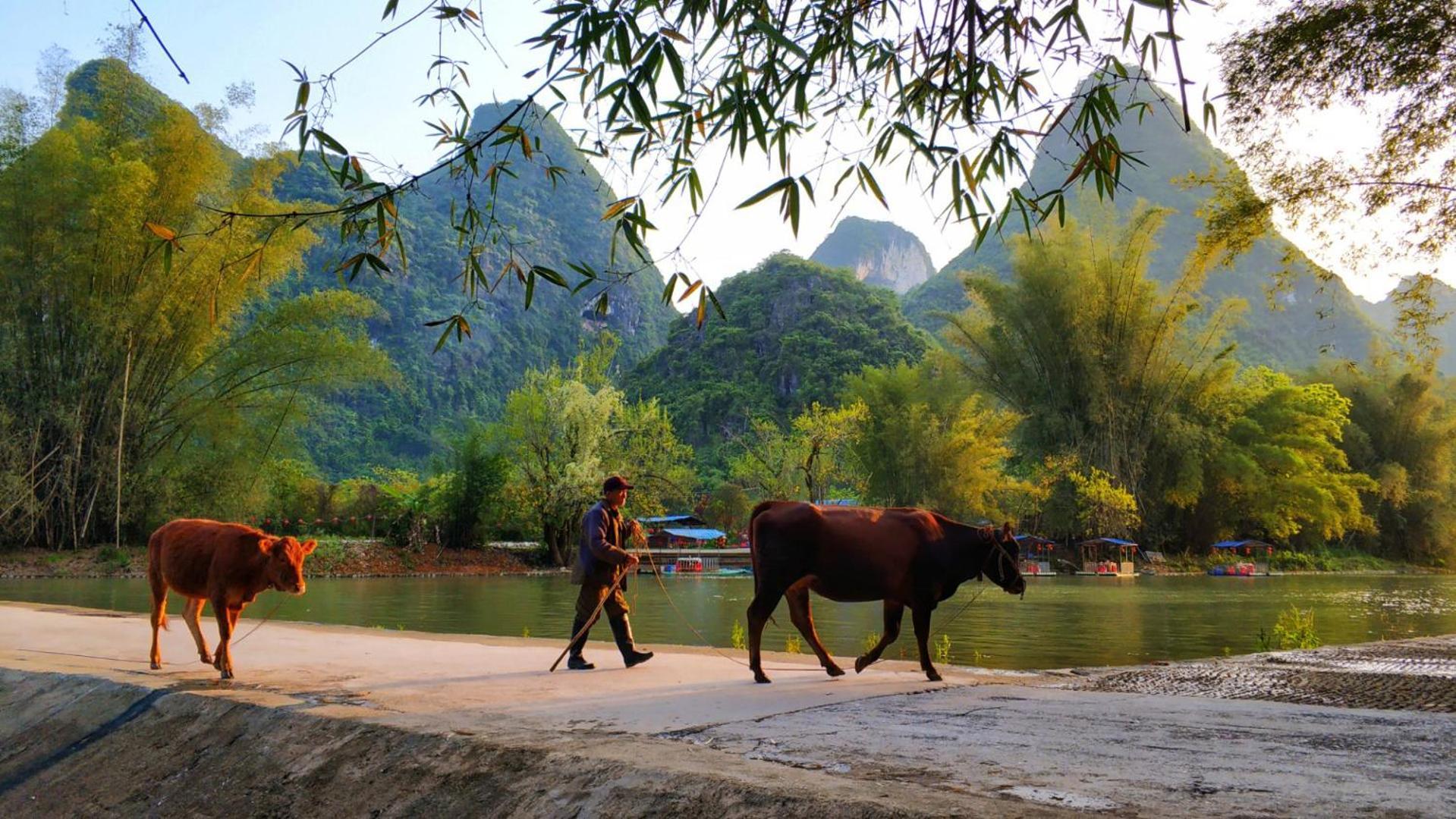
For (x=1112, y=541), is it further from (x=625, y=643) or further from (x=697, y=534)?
(x=625, y=643)

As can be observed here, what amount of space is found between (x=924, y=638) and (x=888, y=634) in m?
0.26

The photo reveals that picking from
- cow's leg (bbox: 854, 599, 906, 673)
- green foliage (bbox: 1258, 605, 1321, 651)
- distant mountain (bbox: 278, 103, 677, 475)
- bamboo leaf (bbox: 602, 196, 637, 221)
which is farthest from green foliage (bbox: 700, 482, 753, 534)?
bamboo leaf (bbox: 602, 196, 637, 221)

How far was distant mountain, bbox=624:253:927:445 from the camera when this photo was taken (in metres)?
71.9

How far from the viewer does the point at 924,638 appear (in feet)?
19.7

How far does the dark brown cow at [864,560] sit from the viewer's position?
235 inches

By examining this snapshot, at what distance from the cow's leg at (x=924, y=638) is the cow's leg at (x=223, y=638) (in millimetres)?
4026

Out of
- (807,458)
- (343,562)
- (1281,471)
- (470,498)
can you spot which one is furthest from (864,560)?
(1281,471)

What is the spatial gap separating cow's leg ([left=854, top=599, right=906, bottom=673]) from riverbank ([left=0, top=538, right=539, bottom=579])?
920 inches

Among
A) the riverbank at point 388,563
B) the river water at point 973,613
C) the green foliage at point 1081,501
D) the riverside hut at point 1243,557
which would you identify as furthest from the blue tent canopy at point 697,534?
the riverside hut at point 1243,557

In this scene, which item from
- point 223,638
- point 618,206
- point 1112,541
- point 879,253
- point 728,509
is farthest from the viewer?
point 879,253

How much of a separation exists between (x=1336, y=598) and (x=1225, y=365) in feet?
65.0

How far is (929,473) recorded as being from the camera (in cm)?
3862

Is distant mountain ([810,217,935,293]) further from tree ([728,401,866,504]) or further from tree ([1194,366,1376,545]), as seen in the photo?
tree ([1194,366,1376,545])

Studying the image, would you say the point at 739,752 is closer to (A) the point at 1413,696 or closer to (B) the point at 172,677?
(B) the point at 172,677
